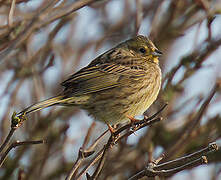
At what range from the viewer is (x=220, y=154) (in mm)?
4754

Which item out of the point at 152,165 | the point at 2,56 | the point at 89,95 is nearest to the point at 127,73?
the point at 89,95

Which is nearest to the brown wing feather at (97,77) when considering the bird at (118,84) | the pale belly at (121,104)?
the bird at (118,84)

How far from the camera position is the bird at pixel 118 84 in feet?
15.6

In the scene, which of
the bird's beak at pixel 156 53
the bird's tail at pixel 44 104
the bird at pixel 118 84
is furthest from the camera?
the bird's beak at pixel 156 53

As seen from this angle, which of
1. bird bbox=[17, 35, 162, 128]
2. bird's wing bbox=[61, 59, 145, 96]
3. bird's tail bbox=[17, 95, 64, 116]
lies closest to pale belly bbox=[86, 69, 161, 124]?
bird bbox=[17, 35, 162, 128]

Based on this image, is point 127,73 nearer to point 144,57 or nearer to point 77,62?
point 144,57

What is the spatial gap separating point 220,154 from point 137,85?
1.33 m

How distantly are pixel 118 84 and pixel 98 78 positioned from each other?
0.27 m

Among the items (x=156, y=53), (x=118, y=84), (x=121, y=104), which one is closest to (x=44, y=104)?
(x=121, y=104)

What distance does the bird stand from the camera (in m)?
4.76

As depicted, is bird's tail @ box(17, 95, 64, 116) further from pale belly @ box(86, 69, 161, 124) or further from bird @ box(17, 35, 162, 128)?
pale belly @ box(86, 69, 161, 124)

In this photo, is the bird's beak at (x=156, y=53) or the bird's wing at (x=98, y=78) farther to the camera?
the bird's beak at (x=156, y=53)

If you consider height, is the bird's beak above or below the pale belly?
above

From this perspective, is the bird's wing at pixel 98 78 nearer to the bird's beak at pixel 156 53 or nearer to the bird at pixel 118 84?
the bird at pixel 118 84
